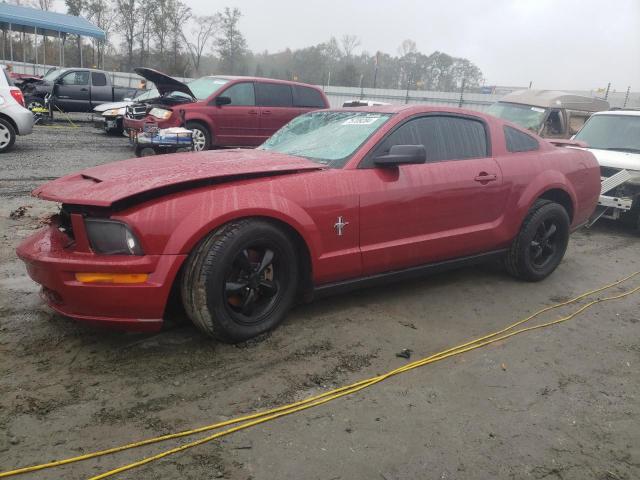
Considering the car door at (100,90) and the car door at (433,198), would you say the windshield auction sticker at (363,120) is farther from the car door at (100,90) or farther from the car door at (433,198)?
the car door at (100,90)

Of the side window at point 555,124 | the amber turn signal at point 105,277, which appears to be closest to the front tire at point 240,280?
the amber turn signal at point 105,277

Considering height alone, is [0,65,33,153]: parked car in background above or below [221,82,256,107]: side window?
below

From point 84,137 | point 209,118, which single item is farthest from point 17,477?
point 84,137

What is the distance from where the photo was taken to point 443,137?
13.4 feet

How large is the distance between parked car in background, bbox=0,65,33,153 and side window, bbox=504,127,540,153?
8699mm

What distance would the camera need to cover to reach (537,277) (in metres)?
4.71

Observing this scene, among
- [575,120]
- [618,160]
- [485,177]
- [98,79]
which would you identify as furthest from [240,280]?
[98,79]

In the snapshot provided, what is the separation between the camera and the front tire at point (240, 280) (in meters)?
2.87

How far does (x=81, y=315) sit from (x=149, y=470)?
1.07 m

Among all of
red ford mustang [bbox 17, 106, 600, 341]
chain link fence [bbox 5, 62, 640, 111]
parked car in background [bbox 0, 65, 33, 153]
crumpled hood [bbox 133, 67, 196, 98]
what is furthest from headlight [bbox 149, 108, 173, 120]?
chain link fence [bbox 5, 62, 640, 111]

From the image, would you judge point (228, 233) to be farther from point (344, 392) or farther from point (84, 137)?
point (84, 137)

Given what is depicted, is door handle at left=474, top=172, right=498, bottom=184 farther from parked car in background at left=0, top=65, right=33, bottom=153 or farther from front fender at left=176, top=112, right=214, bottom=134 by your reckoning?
parked car in background at left=0, top=65, right=33, bottom=153

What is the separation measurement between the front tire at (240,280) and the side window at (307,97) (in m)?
8.55

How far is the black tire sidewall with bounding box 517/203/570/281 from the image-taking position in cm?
450
